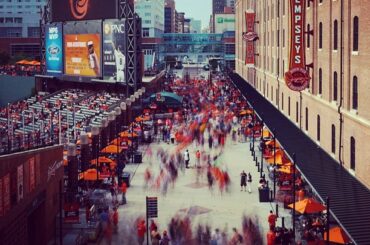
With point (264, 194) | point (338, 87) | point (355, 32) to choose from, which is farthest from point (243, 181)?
point (355, 32)

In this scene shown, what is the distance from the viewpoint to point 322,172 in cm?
2891

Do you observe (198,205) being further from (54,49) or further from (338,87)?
(54,49)

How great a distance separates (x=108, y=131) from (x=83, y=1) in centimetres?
2872

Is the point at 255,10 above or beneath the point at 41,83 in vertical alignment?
above

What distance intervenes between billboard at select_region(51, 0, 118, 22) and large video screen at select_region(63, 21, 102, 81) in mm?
825

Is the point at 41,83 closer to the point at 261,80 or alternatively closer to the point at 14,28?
the point at 261,80

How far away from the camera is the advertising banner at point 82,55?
238ft

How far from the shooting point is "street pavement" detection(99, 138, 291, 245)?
1145 inches

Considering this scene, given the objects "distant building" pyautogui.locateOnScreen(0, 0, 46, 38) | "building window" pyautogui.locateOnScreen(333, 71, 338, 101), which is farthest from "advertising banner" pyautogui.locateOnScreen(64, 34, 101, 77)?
"distant building" pyautogui.locateOnScreen(0, 0, 46, 38)

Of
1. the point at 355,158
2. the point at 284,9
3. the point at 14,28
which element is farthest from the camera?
the point at 14,28

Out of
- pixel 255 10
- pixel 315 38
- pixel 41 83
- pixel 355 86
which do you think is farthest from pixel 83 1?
pixel 355 86

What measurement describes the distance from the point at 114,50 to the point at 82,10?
881cm

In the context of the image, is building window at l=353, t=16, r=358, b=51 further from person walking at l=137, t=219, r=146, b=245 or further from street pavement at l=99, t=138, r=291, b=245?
person walking at l=137, t=219, r=146, b=245

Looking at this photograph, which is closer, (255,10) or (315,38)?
(315,38)
